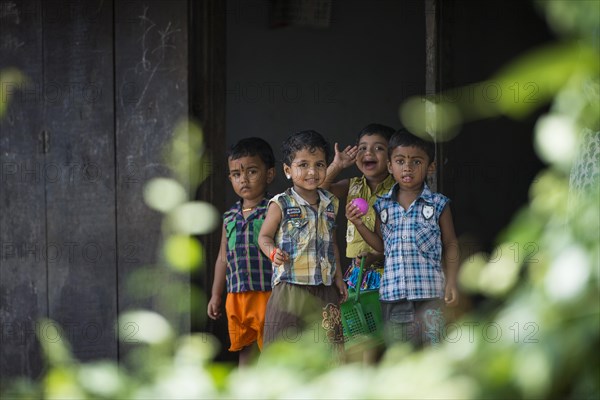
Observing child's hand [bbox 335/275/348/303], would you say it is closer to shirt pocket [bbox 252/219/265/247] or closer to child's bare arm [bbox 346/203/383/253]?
child's bare arm [bbox 346/203/383/253]

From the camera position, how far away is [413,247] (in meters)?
4.36

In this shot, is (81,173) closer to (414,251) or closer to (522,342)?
(414,251)

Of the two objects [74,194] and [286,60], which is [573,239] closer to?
[74,194]

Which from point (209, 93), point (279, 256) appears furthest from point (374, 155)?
point (279, 256)

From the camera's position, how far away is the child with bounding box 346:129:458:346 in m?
4.33

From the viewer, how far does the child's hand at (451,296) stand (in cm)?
426

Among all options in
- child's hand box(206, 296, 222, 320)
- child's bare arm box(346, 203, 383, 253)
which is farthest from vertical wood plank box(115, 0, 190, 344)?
child's bare arm box(346, 203, 383, 253)

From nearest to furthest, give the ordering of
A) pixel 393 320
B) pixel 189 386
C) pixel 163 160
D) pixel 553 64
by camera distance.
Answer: pixel 553 64 < pixel 189 386 < pixel 393 320 < pixel 163 160

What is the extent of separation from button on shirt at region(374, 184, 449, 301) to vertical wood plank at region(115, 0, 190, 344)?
101 cm

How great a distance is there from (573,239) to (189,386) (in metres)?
0.44

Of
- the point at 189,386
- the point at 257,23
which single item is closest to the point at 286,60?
the point at 257,23

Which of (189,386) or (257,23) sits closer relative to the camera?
(189,386)

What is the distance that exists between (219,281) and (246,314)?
0.23m

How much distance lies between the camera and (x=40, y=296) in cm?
509
